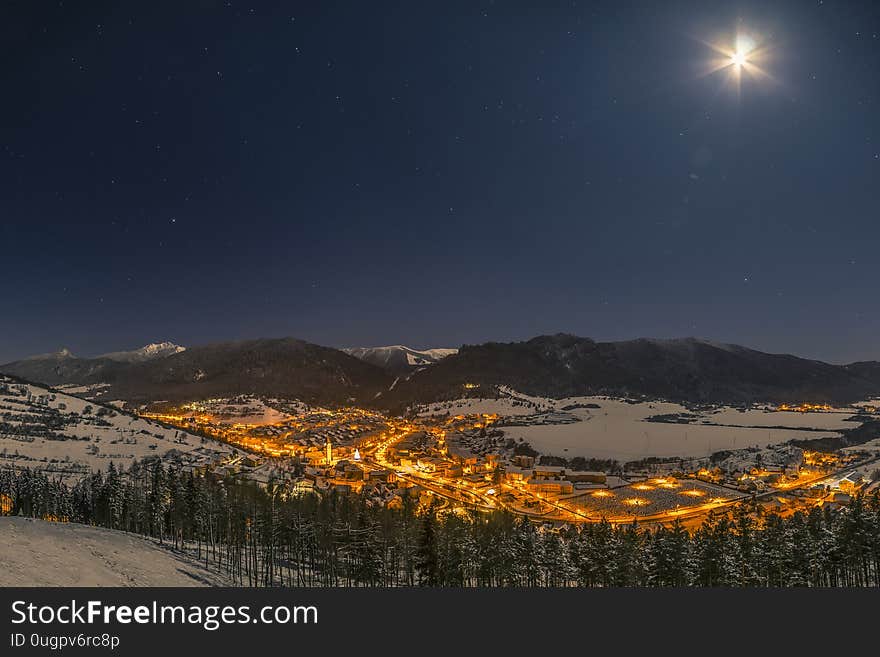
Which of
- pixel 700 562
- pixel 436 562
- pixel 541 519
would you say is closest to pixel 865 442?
pixel 541 519

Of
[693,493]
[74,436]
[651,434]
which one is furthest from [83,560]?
[651,434]

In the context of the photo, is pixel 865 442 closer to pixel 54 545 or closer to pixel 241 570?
pixel 241 570

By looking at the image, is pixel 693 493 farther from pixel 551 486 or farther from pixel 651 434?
pixel 651 434

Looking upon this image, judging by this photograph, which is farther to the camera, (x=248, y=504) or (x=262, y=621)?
(x=248, y=504)

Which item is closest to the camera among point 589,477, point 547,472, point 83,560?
point 83,560

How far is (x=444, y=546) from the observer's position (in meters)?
41.5

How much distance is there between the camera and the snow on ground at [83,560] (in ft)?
67.1

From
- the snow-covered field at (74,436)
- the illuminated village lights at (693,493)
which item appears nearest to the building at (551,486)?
the illuminated village lights at (693,493)

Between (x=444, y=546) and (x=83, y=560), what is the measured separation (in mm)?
25747

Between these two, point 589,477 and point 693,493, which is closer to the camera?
point 693,493

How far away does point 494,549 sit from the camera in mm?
40125

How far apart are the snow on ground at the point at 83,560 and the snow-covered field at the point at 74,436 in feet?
193

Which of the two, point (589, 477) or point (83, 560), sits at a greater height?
point (83, 560)

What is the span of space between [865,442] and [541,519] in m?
137
